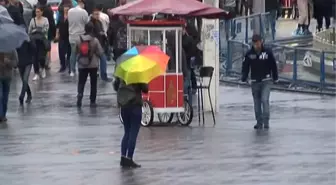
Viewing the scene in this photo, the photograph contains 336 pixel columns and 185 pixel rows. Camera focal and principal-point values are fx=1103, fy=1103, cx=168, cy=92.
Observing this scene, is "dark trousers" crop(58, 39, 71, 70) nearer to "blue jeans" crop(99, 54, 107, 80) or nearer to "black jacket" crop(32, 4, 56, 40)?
"black jacket" crop(32, 4, 56, 40)

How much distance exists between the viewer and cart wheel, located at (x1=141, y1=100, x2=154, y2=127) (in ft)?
62.1

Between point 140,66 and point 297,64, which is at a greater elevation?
point 140,66

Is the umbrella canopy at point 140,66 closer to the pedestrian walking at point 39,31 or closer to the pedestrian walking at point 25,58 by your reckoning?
the pedestrian walking at point 25,58

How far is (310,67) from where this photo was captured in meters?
24.6

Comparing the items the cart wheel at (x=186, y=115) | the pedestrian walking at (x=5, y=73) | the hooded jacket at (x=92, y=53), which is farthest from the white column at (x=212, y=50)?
the pedestrian walking at (x=5, y=73)

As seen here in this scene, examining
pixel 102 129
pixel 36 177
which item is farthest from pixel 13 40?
pixel 36 177

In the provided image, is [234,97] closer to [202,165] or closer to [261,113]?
[261,113]

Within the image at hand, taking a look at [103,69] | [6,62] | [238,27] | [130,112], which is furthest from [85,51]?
[238,27]

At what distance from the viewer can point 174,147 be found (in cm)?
1633

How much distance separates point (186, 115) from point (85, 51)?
3305 millimetres

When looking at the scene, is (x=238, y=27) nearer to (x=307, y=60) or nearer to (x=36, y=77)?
(x=307, y=60)

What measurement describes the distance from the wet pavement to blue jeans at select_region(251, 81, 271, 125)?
27 cm

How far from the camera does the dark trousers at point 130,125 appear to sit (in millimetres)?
14133

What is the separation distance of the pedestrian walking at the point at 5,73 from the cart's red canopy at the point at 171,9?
1.99 meters
